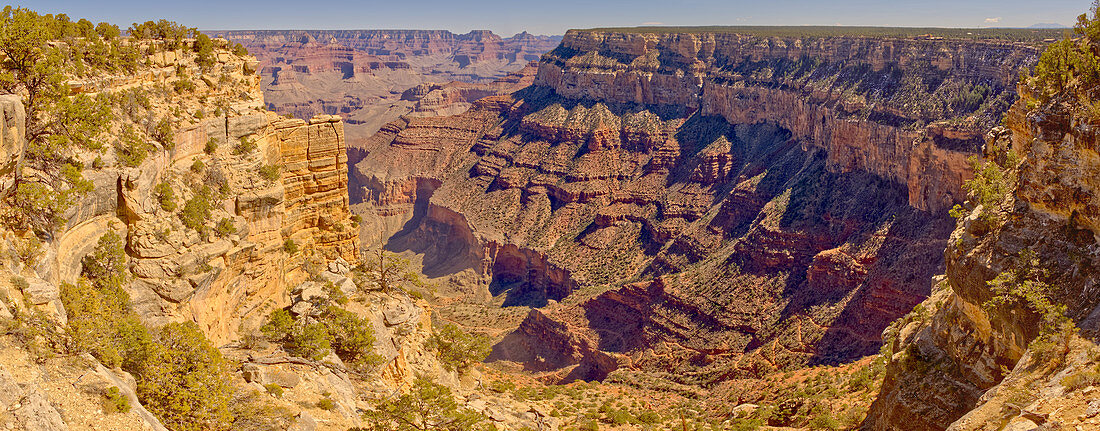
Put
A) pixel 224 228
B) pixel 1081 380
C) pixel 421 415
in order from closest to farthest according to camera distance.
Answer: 1. pixel 1081 380
2. pixel 421 415
3. pixel 224 228

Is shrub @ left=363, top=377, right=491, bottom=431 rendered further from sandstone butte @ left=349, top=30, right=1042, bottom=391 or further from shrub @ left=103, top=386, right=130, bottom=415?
sandstone butte @ left=349, top=30, right=1042, bottom=391

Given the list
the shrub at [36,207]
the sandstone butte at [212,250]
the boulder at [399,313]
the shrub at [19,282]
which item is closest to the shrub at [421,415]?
the sandstone butte at [212,250]

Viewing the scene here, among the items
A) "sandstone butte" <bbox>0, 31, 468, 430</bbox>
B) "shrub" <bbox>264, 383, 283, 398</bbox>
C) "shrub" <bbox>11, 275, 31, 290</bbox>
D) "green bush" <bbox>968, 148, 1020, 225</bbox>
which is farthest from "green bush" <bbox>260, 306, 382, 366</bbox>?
"green bush" <bbox>968, 148, 1020, 225</bbox>

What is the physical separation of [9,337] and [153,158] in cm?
1187

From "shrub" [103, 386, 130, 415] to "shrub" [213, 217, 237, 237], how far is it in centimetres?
1264

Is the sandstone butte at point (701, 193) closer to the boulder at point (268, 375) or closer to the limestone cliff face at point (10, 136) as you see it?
the boulder at point (268, 375)

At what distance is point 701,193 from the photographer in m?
107

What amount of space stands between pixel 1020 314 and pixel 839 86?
241 ft

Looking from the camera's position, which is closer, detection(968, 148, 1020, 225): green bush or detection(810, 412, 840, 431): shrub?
detection(968, 148, 1020, 225): green bush

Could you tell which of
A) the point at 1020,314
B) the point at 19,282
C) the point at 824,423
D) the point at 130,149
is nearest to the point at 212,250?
the point at 130,149

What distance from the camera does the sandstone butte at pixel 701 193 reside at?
67875 millimetres

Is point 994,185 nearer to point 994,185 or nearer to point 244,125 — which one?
point 994,185

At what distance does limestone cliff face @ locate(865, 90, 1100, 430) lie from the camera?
66.8ft

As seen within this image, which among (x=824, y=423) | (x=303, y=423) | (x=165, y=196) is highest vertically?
(x=165, y=196)
